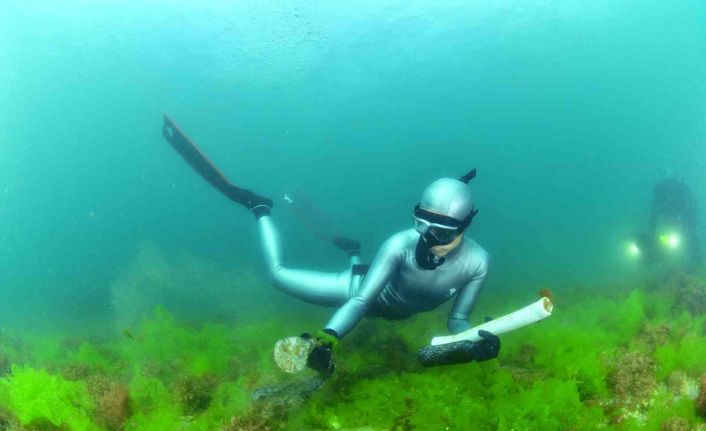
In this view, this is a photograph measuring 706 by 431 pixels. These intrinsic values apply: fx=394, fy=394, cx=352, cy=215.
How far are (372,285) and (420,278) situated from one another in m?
0.75

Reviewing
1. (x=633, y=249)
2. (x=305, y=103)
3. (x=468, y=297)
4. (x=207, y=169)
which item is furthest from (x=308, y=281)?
(x=305, y=103)

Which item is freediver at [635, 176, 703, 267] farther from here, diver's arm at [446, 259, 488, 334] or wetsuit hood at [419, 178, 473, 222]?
wetsuit hood at [419, 178, 473, 222]

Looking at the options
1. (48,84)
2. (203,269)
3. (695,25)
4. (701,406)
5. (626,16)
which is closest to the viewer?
(701,406)

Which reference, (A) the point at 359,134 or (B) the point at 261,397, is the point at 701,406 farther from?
(A) the point at 359,134

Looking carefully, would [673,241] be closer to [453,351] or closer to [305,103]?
[453,351]

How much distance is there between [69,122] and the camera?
86812 mm

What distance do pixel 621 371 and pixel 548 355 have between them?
0.99m

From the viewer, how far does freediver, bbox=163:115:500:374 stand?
13.8 feet

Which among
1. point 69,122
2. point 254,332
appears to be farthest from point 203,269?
point 69,122

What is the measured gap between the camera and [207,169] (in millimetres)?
9961

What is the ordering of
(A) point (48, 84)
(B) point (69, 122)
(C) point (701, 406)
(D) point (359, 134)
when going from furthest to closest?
(B) point (69, 122) → (D) point (359, 134) → (A) point (48, 84) → (C) point (701, 406)

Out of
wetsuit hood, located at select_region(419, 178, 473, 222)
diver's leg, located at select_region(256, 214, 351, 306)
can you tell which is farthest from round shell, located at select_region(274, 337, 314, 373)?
diver's leg, located at select_region(256, 214, 351, 306)

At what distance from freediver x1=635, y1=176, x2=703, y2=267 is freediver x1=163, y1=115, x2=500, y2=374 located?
1571 cm

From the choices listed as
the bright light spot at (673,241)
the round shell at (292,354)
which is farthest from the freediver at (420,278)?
the bright light spot at (673,241)
